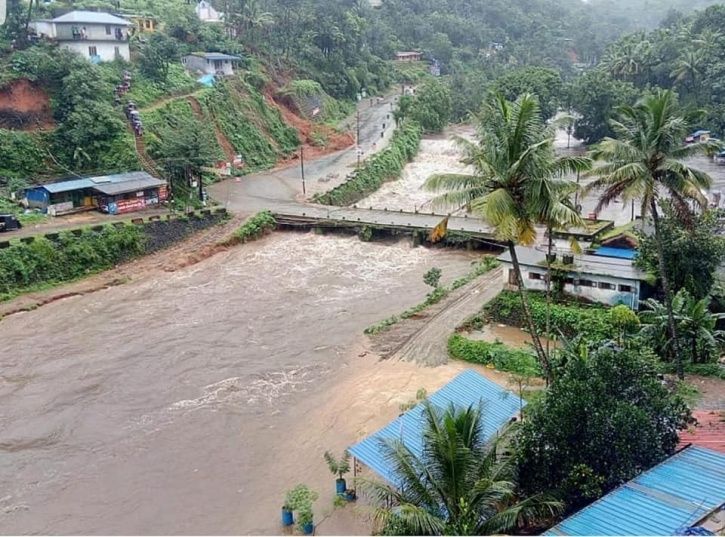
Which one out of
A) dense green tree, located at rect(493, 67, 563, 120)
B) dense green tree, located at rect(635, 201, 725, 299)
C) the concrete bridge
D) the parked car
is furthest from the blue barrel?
dense green tree, located at rect(493, 67, 563, 120)

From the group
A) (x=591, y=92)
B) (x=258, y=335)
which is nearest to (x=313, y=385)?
(x=258, y=335)

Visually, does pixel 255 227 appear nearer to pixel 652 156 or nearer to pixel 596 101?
pixel 652 156

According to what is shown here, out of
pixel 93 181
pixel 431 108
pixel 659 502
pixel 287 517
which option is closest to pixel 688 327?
pixel 659 502

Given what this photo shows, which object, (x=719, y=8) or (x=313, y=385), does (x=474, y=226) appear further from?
(x=719, y=8)

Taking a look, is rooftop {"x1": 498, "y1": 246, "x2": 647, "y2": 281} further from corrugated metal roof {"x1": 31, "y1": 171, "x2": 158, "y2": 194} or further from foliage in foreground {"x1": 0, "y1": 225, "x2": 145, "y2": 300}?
corrugated metal roof {"x1": 31, "y1": 171, "x2": 158, "y2": 194}

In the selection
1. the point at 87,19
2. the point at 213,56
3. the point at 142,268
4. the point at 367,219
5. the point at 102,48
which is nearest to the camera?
the point at 142,268

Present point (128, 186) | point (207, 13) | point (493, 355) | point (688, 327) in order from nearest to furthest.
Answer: point (688, 327) → point (493, 355) → point (128, 186) → point (207, 13)

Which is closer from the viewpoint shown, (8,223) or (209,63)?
(8,223)
